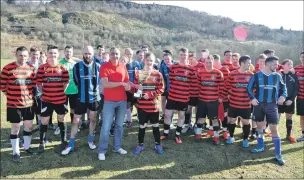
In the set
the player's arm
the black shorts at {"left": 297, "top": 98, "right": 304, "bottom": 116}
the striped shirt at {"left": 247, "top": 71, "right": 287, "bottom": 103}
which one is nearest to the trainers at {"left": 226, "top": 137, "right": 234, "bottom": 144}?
the striped shirt at {"left": 247, "top": 71, "right": 287, "bottom": 103}

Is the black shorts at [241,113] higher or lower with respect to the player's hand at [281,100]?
lower

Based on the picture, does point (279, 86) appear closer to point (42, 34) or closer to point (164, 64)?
point (164, 64)

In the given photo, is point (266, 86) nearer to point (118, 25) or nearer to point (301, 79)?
point (301, 79)

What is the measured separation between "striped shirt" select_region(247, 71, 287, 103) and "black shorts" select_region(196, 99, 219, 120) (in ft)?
2.91

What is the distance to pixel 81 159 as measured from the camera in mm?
5258

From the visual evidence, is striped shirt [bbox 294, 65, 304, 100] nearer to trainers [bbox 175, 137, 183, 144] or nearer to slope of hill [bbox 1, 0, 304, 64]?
trainers [bbox 175, 137, 183, 144]

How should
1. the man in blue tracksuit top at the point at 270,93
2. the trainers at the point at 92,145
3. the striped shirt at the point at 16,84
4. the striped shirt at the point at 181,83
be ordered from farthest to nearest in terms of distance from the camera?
the striped shirt at the point at 181,83 < the trainers at the point at 92,145 < the man in blue tracksuit top at the point at 270,93 < the striped shirt at the point at 16,84

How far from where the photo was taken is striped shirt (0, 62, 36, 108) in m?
5.00

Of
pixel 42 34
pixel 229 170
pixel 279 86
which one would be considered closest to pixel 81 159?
pixel 229 170

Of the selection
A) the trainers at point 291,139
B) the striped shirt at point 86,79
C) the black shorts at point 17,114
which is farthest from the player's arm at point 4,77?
the trainers at point 291,139

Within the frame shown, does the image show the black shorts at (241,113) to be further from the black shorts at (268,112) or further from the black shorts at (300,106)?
the black shorts at (300,106)

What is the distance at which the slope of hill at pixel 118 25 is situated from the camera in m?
38.5

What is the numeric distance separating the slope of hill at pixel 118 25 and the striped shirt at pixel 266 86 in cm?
2913

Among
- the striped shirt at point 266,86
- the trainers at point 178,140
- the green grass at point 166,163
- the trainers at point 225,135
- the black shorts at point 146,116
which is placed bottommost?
the green grass at point 166,163
